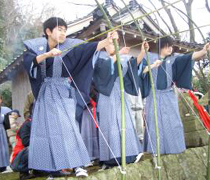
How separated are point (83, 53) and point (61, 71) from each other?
1.13ft

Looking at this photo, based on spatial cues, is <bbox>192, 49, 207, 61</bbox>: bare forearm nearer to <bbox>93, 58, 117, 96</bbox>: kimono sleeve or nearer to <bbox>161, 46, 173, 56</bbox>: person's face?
<bbox>161, 46, 173, 56</bbox>: person's face

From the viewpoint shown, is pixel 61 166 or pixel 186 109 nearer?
pixel 61 166

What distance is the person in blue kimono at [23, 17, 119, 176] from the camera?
2.87 m

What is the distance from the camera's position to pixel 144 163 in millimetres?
3699

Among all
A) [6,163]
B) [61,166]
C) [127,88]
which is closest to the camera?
[61,166]

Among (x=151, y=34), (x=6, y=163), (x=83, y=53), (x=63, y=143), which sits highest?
(x=151, y=34)

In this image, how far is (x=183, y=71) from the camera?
14.5 ft

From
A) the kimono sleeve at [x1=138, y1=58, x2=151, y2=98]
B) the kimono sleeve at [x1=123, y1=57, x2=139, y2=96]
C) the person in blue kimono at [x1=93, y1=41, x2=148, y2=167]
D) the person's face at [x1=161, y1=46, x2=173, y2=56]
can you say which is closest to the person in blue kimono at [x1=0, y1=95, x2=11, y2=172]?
the person in blue kimono at [x1=93, y1=41, x2=148, y2=167]

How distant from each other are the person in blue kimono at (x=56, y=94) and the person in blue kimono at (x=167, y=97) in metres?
1.45

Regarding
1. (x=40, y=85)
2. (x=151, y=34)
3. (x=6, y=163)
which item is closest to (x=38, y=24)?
(x=151, y=34)

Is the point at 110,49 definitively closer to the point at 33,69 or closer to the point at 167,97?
the point at 33,69

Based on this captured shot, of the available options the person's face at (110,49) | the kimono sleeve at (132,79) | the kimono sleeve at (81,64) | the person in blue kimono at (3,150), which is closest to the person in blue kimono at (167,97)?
the kimono sleeve at (132,79)

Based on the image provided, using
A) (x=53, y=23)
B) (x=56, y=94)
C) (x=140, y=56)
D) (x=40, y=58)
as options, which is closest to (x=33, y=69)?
(x=40, y=58)

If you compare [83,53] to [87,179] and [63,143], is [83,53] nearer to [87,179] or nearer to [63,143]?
[63,143]
